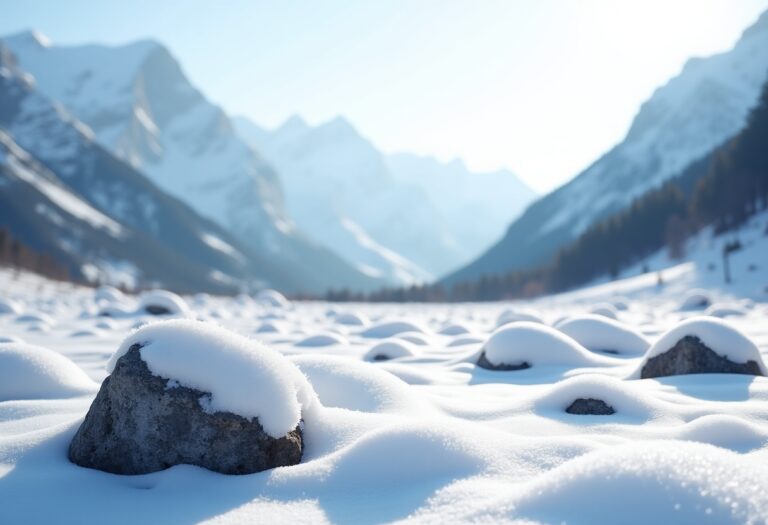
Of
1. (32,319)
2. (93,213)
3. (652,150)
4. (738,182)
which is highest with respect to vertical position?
(652,150)

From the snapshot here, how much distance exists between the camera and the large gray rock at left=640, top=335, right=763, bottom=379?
515cm

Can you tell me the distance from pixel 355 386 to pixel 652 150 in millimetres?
156637

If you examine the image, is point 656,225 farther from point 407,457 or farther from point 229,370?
point 229,370

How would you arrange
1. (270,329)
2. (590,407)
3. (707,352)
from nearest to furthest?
(590,407), (707,352), (270,329)

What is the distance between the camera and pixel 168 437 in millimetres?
2922

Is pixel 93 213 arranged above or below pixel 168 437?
above

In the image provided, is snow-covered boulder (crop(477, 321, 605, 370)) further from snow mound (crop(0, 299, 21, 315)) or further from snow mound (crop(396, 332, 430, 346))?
snow mound (crop(0, 299, 21, 315))

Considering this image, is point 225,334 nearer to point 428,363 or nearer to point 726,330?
point 428,363

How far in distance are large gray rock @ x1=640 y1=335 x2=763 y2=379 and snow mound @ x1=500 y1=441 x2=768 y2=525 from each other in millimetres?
3379

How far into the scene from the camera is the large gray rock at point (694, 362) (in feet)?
16.9

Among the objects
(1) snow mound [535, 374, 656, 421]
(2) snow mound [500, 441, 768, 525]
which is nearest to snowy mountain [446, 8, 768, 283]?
(1) snow mound [535, 374, 656, 421]

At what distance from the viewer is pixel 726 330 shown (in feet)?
17.3

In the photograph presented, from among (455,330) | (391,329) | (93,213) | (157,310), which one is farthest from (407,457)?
(93,213)

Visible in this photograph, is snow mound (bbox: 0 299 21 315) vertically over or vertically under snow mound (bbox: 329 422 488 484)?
over
